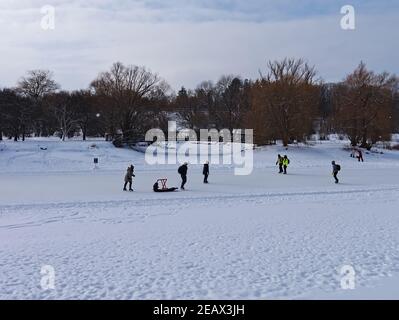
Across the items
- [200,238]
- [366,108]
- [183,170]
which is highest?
[366,108]

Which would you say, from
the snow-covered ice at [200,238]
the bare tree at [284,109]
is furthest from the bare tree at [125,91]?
the snow-covered ice at [200,238]

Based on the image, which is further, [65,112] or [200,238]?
[65,112]

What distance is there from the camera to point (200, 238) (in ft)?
40.4

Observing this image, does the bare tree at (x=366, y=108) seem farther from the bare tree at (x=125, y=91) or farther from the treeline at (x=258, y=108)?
the bare tree at (x=125, y=91)

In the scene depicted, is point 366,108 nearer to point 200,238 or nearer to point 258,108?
point 258,108

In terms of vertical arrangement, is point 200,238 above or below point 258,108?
below

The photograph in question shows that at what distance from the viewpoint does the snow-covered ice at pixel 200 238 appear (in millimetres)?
8281

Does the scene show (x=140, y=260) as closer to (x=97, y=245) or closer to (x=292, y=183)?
(x=97, y=245)

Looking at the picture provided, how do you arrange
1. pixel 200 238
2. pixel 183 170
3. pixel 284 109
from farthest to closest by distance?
pixel 284 109, pixel 183 170, pixel 200 238

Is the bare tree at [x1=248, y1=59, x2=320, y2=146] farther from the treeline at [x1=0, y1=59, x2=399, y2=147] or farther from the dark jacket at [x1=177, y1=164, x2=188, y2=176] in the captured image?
the dark jacket at [x1=177, y1=164, x2=188, y2=176]

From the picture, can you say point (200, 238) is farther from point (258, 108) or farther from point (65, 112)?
point (65, 112)

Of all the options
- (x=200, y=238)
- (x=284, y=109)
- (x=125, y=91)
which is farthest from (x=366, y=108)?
(x=200, y=238)

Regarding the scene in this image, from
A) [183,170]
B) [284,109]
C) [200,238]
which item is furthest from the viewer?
[284,109]

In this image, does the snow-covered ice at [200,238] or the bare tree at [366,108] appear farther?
the bare tree at [366,108]
